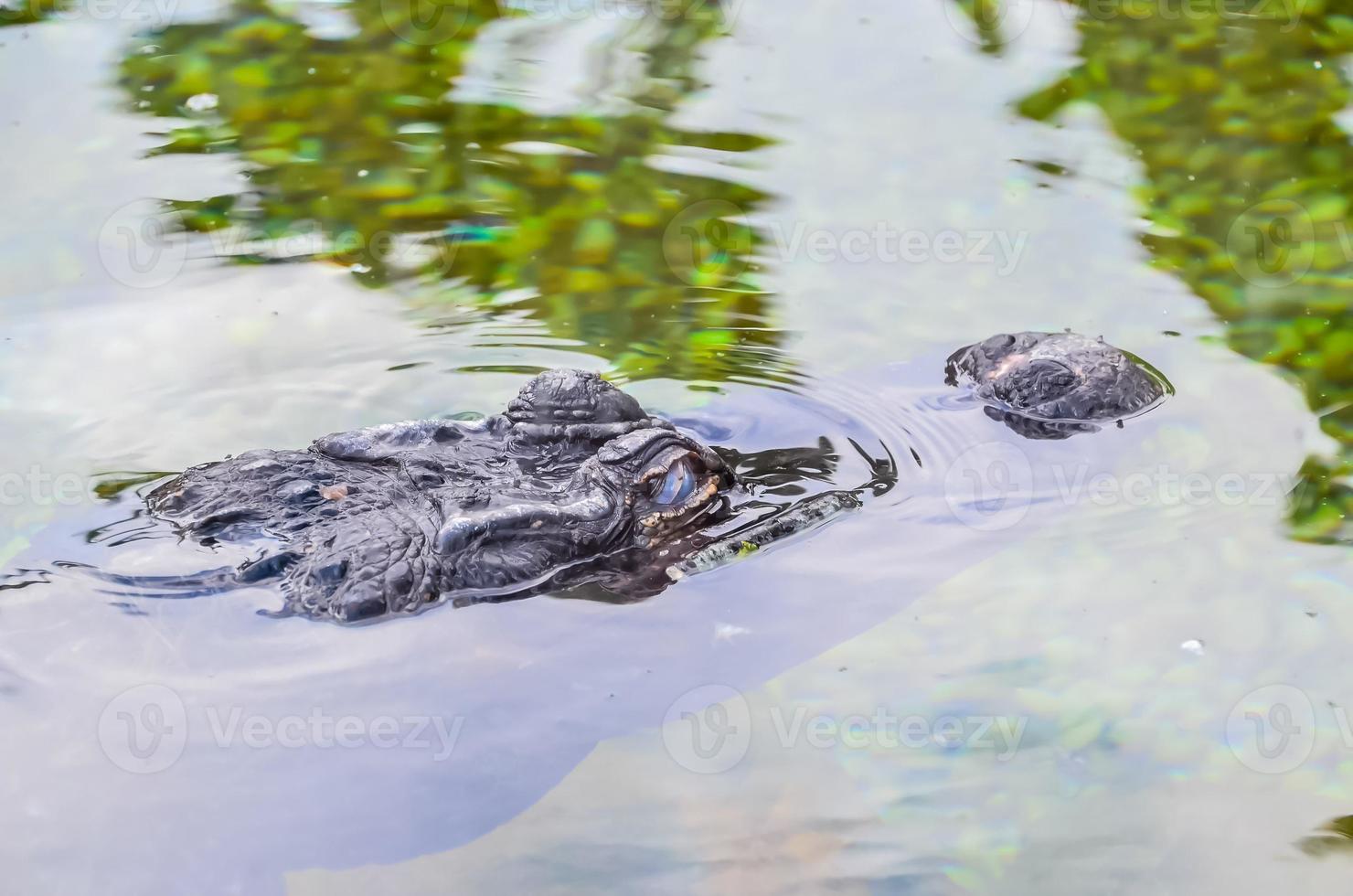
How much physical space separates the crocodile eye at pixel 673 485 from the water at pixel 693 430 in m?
0.40

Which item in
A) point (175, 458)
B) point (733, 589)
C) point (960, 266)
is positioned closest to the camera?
point (733, 589)

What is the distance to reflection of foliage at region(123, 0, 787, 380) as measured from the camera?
7562mm

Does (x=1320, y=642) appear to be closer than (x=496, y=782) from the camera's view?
No

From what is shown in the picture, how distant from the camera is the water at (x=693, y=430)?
14.4ft

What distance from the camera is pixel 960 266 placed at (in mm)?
7957

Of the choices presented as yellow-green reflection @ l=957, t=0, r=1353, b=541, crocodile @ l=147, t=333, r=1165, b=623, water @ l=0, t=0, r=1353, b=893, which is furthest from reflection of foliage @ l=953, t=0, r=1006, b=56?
crocodile @ l=147, t=333, r=1165, b=623

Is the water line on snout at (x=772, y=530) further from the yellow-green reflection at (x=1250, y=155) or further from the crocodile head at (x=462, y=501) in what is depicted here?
the yellow-green reflection at (x=1250, y=155)

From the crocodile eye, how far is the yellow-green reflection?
284cm

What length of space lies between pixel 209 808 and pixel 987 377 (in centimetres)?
414

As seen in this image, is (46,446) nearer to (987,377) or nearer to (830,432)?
(830,432)

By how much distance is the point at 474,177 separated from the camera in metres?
8.58

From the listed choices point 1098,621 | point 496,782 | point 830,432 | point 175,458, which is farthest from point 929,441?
point 175,458

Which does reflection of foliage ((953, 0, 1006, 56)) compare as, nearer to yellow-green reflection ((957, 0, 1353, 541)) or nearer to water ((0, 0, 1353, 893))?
water ((0, 0, 1353, 893))

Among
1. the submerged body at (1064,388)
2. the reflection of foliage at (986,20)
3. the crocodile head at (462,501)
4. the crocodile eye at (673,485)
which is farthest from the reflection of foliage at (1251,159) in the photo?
the crocodile head at (462,501)
